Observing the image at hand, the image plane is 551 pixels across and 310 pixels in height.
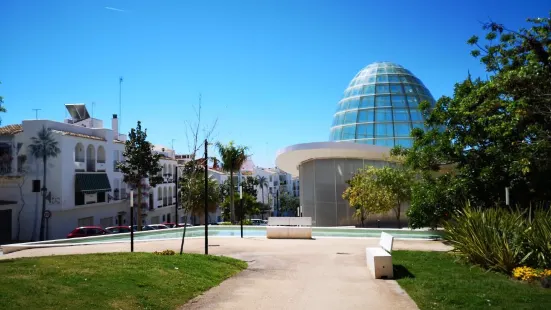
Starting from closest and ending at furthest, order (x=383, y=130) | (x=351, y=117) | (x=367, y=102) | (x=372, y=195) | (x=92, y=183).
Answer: (x=372, y=195)
(x=383, y=130)
(x=92, y=183)
(x=367, y=102)
(x=351, y=117)

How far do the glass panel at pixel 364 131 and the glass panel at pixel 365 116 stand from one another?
55 centimetres

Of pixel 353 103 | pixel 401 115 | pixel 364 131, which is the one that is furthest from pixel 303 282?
pixel 353 103

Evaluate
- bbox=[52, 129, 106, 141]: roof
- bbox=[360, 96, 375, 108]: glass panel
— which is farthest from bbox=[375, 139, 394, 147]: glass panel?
bbox=[52, 129, 106, 141]: roof

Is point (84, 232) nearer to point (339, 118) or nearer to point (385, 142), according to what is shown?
point (385, 142)

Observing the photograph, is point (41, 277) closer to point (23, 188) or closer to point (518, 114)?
point (518, 114)

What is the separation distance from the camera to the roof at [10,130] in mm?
40094

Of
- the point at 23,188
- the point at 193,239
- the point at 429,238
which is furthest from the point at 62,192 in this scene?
the point at 429,238

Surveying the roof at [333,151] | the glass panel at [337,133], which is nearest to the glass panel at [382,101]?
the glass panel at [337,133]

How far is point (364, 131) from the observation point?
4328 cm

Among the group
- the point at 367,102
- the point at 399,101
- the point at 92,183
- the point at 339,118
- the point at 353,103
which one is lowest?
the point at 92,183

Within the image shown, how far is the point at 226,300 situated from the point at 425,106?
15930 mm

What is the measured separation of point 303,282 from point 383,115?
34.1 m

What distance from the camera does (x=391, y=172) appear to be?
2973 cm

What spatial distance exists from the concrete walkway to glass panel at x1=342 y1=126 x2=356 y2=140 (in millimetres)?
25314
